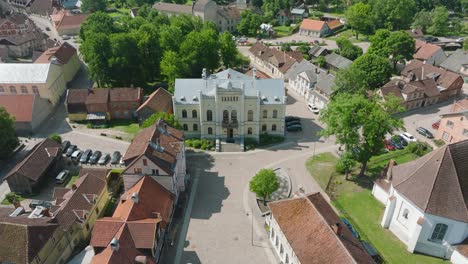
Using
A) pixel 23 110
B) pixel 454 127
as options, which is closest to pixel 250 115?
pixel 454 127

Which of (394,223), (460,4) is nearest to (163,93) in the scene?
(394,223)

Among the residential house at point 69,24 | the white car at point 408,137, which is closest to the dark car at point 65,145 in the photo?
the white car at point 408,137

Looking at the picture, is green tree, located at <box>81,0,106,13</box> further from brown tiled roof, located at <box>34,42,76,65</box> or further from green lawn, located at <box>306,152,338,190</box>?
green lawn, located at <box>306,152,338,190</box>

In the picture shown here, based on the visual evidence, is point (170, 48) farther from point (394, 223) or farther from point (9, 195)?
point (394, 223)

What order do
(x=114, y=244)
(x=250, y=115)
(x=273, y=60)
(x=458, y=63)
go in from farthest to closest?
(x=273, y=60) < (x=458, y=63) < (x=250, y=115) < (x=114, y=244)

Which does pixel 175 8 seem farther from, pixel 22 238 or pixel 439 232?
pixel 439 232

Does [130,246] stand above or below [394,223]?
above

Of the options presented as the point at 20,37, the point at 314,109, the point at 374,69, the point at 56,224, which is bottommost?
the point at 314,109
